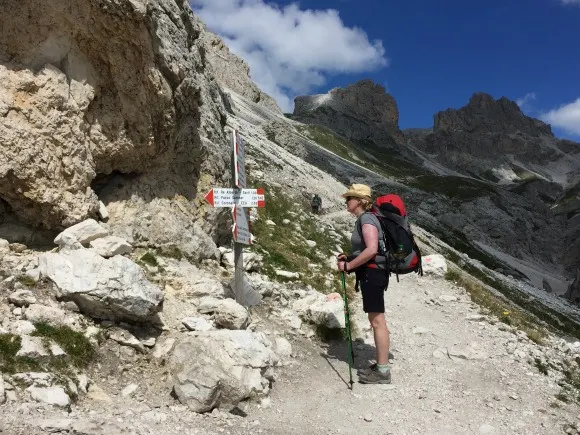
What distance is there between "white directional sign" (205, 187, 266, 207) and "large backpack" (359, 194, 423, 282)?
2.33 meters

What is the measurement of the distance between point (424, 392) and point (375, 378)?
35.0 inches

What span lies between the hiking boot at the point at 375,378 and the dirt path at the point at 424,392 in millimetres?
107

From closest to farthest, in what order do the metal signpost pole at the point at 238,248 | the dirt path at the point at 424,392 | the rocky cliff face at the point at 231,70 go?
the dirt path at the point at 424,392, the metal signpost pole at the point at 238,248, the rocky cliff face at the point at 231,70

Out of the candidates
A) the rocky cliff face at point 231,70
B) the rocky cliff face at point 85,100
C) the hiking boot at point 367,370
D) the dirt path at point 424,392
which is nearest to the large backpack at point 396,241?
the hiking boot at point 367,370

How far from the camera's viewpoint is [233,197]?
888 centimetres

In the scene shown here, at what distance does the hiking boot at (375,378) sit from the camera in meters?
7.94

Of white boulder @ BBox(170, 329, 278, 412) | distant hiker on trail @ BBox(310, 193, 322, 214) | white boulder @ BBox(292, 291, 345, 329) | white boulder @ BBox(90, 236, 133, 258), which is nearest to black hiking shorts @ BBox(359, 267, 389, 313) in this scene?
white boulder @ BBox(292, 291, 345, 329)

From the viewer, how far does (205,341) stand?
6.61 meters

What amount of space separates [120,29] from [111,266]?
193 inches

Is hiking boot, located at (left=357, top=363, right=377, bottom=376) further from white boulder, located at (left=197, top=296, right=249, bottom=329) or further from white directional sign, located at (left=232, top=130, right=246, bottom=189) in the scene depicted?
white directional sign, located at (left=232, top=130, right=246, bottom=189)

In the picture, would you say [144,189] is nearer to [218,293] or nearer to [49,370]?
[218,293]

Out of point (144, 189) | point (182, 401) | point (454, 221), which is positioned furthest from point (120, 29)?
point (454, 221)

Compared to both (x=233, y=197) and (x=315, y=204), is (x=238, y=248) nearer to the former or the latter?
(x=233, y=197)

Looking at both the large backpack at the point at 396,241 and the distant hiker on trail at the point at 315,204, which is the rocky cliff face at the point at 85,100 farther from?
the distant hiker on trail at the point at 315,204
